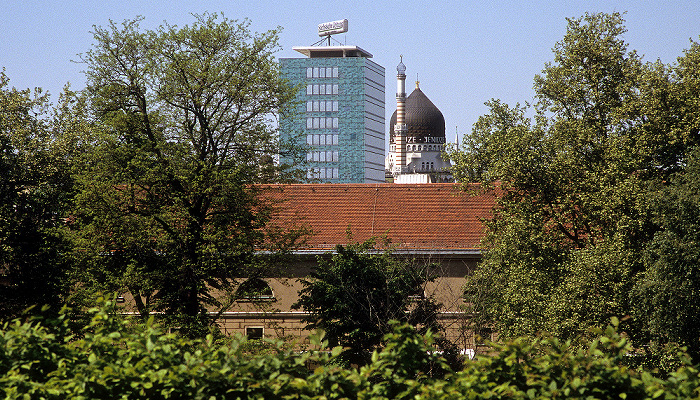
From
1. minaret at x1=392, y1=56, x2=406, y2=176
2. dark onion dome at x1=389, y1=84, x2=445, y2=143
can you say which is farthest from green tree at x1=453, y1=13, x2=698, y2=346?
dark onion dome at x1=389, y1=84, x2=445, y2=143

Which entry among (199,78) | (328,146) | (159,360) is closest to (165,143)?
(199,78)

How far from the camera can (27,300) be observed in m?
23.4

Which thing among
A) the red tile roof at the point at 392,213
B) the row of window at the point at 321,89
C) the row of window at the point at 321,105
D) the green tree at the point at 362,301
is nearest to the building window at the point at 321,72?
the row of window at the point at 321,89

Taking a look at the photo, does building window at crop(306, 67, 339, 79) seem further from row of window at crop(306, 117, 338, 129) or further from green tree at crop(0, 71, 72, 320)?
green tree at crop(0, 71, 72, 320)

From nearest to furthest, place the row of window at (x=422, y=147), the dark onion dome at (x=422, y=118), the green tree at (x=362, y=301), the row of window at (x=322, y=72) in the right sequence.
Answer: the green tree at (x=362, y=301), the row of window at (x=322, y=72), the dark onion dome at (x=422, y=118), the row of window at (x=422, y=147)

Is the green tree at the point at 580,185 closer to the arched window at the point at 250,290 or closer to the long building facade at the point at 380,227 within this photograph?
the long building facade at the point at 380,227

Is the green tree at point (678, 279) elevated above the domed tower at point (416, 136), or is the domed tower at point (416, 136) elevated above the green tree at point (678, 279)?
the domed tower at point (416, 136)

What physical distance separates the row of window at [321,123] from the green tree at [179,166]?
379 ft

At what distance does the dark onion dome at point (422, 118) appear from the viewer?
14388 cm

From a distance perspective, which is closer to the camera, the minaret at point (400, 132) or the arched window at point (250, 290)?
the arched window at point (250, 290)

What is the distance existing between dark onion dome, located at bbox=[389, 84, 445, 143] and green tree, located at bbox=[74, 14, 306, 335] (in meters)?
124

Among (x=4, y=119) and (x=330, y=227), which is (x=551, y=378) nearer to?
(x=330, y=227)

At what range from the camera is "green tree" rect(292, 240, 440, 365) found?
19109 mm

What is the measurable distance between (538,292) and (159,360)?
46.0ft
